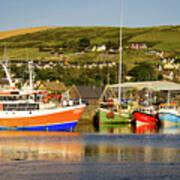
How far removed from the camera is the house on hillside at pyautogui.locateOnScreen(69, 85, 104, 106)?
95.1 metres

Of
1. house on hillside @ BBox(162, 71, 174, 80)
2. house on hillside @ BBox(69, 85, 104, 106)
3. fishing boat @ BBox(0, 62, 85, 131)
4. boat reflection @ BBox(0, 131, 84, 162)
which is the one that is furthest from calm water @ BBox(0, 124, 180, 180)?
house on hillside @ BBox(162, 71, 174, 80)

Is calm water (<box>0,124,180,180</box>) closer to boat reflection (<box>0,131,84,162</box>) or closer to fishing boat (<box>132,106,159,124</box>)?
boat reflection (<box>0,131,84,162</box>)

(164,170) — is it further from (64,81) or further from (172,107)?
(64,81)

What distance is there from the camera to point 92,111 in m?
87.0

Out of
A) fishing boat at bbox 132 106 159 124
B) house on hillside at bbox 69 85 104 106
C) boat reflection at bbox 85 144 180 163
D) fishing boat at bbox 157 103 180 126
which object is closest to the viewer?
boat reflection at bbox 85 144 180 163

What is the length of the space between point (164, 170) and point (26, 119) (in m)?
33.6

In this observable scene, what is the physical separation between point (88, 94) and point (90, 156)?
5345 cm

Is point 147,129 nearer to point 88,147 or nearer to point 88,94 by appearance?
point 88,147

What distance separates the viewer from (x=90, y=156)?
4300 centimetres

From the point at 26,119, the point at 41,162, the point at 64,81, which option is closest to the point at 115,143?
the point at 41,162

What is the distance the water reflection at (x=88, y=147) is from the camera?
137ft

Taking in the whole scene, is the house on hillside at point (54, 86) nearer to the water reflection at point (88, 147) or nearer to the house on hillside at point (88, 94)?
the house on hillside at point (88, 94)

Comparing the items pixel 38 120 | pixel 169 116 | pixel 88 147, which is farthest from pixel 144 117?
pixel 88 147

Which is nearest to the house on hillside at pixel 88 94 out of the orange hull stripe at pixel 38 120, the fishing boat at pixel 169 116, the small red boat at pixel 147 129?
the fishing boat at pixel 169 116
